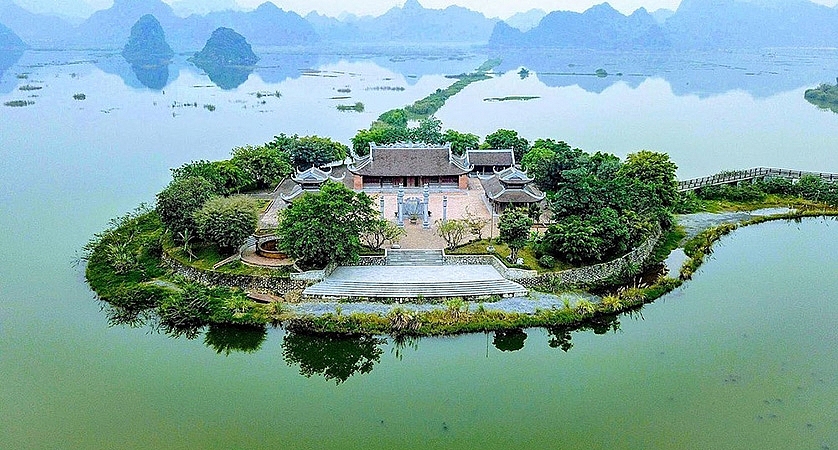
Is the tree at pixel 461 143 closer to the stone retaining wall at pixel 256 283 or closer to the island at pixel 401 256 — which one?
the island at pixel 401 256

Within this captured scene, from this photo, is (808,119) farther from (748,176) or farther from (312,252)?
(312,252)

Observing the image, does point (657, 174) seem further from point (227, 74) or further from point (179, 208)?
point (227, 74)

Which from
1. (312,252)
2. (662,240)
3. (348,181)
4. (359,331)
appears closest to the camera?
(359,331)

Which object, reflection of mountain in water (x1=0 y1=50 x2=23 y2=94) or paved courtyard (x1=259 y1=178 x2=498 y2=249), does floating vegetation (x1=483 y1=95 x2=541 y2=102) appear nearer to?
paved courtyard (x1=259 y1=178 x2=498 y2=249)

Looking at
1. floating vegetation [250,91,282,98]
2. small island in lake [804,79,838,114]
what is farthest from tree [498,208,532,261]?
small island in lake [804,79,838,114]

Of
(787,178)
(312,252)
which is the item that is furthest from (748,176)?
(312,252)
